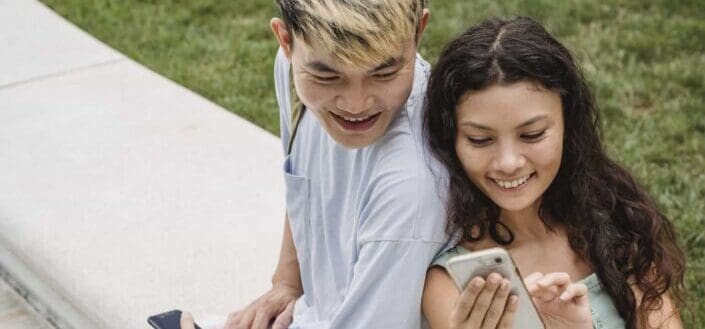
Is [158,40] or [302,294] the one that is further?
[158,40]

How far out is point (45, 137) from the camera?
479 cm

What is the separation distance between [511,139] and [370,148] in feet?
0.94

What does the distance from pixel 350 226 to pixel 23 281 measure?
5.76ft

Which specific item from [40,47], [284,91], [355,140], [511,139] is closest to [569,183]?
[511,139]

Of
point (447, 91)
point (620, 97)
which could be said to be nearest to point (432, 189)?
point (447, 91)

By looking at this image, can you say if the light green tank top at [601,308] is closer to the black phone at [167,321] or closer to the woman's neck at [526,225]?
the woman's neck at [526,225]

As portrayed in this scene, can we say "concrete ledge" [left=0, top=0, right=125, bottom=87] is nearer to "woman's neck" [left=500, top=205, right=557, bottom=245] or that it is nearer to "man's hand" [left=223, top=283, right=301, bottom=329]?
"man's hand" [left=223, top=283, right=301, bottom=329]

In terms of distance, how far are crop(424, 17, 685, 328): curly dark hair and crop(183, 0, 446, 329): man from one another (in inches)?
2.5

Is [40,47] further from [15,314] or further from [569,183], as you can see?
[569,183]

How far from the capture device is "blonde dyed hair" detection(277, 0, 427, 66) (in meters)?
2.17

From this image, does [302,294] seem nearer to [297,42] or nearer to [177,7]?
[297,42]

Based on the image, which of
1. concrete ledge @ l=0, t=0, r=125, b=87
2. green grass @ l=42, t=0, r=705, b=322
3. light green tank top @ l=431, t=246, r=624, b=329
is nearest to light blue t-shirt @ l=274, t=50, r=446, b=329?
light green tank top @ l=431, t=246, r=624, b=329

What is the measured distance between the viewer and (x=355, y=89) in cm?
228

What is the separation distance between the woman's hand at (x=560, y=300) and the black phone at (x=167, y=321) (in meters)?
1.21
